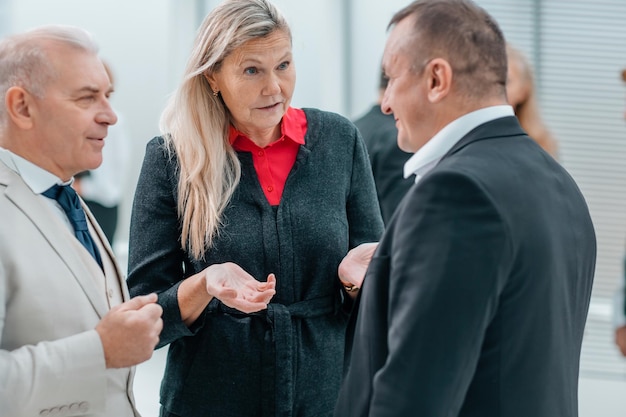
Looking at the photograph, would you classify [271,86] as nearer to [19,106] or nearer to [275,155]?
[275,155]

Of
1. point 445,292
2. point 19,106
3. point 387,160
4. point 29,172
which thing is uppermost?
point 19,106

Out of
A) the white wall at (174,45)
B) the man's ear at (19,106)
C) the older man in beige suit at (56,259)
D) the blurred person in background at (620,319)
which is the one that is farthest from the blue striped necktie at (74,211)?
the white wall at (174,45)

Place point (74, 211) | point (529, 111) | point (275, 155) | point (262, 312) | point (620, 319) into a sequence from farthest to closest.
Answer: point (529, 111)
point (620, 319)
point (275, 155)
point (262, 312)
point (74, 211)

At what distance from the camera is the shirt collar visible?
7.16 feet

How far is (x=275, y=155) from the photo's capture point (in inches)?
86.1

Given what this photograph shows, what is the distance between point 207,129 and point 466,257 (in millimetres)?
936

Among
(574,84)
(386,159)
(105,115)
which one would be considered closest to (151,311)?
(105,115)

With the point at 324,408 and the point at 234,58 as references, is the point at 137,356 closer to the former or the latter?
the point at 324,408

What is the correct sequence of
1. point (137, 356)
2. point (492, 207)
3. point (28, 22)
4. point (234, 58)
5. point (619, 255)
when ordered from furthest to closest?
point (28, 22)
point (619, 255)
point (234, 58)
point (137, 356)
point (492, 207)

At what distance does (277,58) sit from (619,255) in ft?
11.2

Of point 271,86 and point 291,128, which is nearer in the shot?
point 271,86

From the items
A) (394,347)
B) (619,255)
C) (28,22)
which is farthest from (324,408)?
(28,22)

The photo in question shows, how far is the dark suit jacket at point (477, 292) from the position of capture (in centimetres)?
138

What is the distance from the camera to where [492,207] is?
1.39 meters
